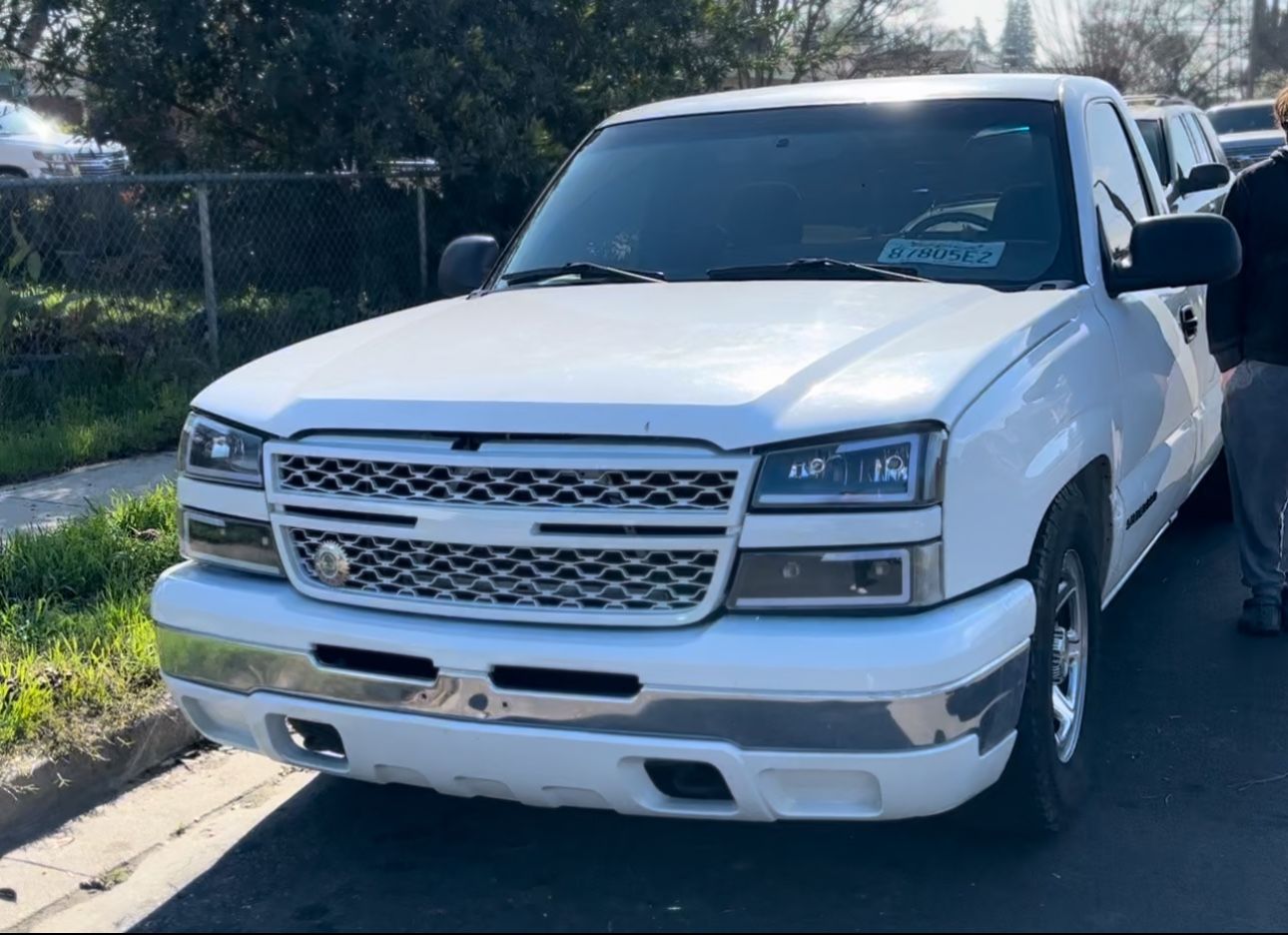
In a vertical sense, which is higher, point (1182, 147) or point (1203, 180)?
point (1182, 147)

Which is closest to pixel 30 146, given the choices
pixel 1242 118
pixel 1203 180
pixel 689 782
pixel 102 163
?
pixel 102 163

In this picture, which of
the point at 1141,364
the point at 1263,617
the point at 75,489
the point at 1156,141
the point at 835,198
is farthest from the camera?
the point at 1156,141

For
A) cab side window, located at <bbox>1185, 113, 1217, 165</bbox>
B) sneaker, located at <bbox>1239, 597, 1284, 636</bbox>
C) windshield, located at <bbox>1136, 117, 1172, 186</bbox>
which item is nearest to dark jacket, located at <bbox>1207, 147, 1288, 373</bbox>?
sneaker, located at <bbox>1239, 597, 1284, 636</bbox>

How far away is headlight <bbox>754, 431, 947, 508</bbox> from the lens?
2.98 meters

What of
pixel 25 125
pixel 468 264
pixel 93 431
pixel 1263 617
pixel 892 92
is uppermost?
pixel 25 125

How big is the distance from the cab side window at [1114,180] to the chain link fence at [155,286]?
516cm

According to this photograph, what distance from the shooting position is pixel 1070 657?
3.99m

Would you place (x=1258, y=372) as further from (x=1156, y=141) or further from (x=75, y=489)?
(x=75, y=489)

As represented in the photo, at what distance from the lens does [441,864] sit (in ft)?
12.3

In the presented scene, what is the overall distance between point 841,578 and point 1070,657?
1.27 m

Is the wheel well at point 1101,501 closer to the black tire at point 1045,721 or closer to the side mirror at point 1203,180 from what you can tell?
the black tire at point 1045,721

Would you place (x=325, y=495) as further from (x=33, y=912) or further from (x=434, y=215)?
(x=434, y=215)

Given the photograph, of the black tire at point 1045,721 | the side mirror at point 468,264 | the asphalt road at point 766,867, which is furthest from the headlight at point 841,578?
the side mirror at point 468,264

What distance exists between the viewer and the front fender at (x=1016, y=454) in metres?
3.05
